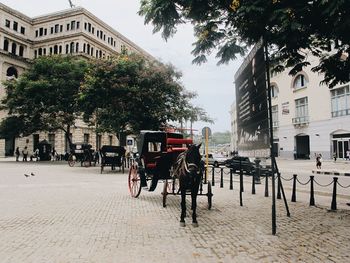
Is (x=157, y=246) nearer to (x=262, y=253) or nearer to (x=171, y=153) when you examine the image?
(x=262, y=253)

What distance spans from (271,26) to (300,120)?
45425 mm

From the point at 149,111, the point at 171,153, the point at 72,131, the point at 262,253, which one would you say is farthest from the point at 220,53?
the point at 72,131

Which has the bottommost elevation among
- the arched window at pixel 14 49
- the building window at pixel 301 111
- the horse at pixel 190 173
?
the horse at pixel 190 173

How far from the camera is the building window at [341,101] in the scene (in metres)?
40.3

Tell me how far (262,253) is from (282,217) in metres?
3.13

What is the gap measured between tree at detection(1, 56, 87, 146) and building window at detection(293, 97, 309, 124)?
31.5m

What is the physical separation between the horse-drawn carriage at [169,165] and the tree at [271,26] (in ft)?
9.38

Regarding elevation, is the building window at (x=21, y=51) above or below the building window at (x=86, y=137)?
above

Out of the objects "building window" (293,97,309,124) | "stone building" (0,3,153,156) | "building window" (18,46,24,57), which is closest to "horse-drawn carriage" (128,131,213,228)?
"building window" (293,97,309,124)

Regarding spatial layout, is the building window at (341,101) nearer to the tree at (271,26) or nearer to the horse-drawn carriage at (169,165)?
the horse-drawn carriage at (169,165)

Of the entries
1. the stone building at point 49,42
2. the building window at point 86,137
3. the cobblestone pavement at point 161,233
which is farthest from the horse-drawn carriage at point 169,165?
the building window at point 86,137

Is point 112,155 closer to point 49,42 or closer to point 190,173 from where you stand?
point 190,173

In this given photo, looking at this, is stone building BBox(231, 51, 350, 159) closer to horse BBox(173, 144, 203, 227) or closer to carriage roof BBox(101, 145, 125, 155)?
carriage roof BBox(101, 145, 125, 155)

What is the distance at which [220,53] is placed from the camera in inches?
348
